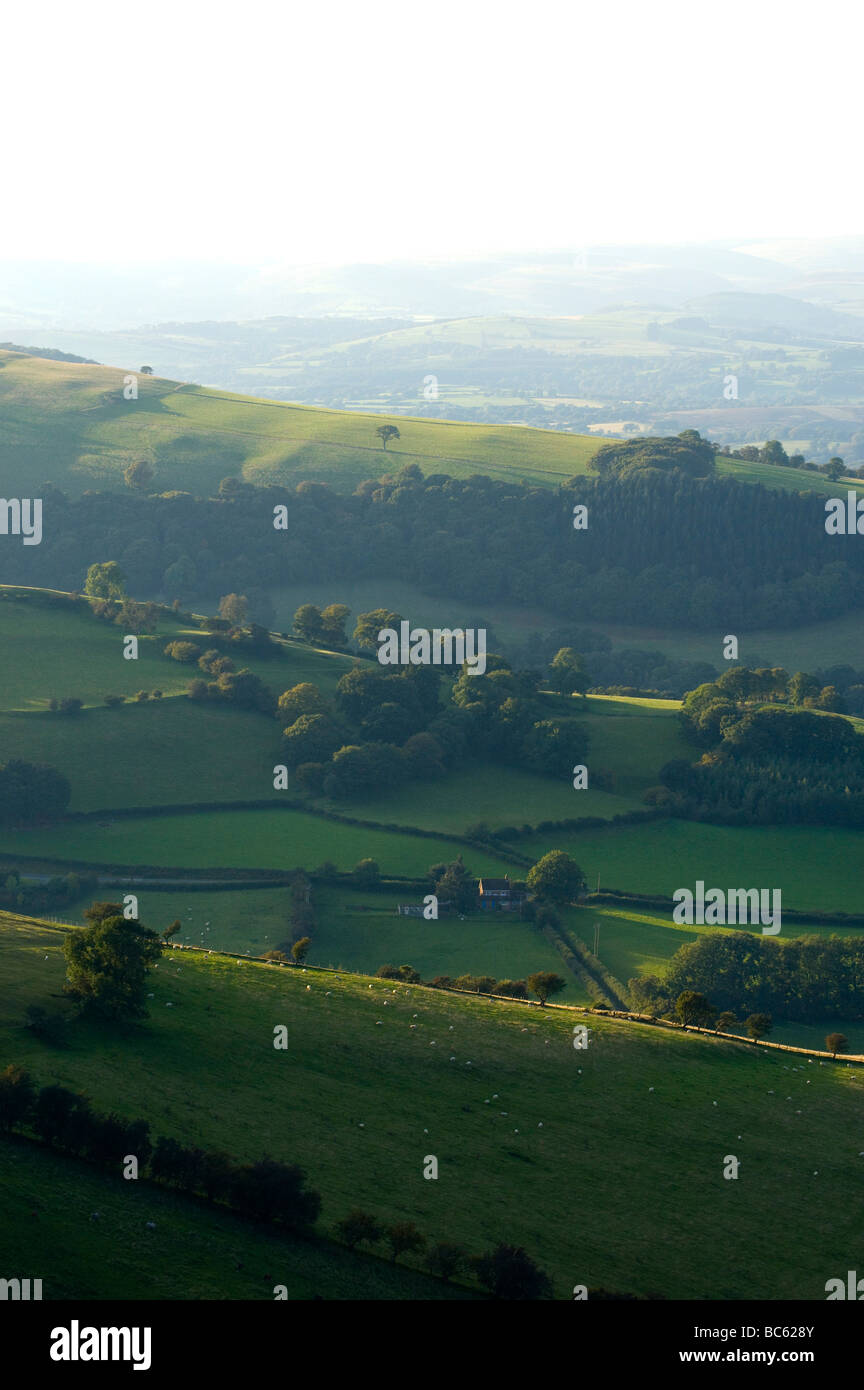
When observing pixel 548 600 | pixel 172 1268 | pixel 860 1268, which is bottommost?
pixel 860 1268

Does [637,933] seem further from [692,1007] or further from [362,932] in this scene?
[692,1007]

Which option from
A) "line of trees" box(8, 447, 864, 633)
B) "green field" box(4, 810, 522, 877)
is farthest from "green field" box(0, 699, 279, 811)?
"line of trees" box(8, 447, 864, 633)

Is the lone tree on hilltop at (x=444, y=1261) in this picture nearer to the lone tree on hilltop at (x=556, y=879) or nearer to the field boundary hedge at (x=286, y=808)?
the lone tree on hilltop at (x=556, y=879)

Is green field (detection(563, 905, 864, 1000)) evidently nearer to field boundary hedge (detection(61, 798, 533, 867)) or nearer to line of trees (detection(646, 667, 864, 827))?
field boundary hedge (detection(61, 798, 533, 867))

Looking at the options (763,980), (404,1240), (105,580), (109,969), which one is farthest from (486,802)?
(404,1240)
